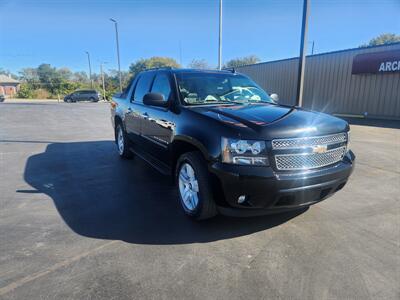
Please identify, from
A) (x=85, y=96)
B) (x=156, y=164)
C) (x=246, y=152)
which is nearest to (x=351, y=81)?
(x=156, y=164)

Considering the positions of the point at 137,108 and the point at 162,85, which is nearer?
the point at 162,85

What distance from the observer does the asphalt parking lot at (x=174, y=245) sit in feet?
7.54

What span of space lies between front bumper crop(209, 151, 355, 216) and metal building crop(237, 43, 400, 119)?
50.8 feet

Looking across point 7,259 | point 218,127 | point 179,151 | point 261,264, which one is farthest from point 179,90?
point 7,259

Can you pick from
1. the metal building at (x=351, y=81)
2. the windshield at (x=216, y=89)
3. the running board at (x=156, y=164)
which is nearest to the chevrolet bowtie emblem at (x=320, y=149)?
the windshield at (x=216, y=89)

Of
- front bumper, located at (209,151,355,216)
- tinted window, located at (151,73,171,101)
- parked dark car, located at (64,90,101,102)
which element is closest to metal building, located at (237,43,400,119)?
tinted window, located at (151,73,171,101)

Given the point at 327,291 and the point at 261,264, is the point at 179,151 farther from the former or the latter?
the point at 327,291

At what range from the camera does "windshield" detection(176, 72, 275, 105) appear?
3932mm

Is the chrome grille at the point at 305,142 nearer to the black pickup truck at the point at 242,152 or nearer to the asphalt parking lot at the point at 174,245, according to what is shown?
the black pickup truck at the point at 242,152

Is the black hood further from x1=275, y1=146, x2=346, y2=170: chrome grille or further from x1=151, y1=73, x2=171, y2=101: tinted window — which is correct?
x1=151, y1=73, x2=171, y2=101: tinted window

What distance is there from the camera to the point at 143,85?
5273 mm

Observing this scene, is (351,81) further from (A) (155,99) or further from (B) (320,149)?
(A) (155,99)

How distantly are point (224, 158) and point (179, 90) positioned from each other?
1.53m

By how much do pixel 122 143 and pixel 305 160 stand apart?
4517 millimetres
